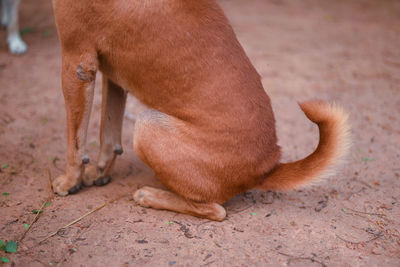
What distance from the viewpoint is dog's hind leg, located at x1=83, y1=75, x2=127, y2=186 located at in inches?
119

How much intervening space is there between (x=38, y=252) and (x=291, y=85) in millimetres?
3589

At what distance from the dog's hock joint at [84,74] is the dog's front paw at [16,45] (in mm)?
3617

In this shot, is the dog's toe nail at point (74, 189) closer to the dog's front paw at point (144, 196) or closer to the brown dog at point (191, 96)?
the dog's front paw at point (144, 196)

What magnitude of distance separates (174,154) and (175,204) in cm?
41

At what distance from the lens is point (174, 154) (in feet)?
8.16

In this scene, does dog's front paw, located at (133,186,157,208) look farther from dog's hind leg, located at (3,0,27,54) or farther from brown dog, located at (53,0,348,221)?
dog's hind leg, located at (3,0,27,54)

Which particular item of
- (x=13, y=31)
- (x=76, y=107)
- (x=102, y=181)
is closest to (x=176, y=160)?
(x=76, y=107)

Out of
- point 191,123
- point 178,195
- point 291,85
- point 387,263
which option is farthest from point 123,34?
point 291,85

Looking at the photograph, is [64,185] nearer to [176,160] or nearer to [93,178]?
[93,178]

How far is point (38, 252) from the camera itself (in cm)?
221

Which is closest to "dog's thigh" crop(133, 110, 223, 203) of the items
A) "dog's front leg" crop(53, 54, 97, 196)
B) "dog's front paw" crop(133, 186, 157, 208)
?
"dog's front paw" crop(133, 186, 157, 208)

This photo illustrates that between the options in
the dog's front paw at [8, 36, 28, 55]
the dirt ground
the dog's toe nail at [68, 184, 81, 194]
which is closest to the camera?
the dirt ground

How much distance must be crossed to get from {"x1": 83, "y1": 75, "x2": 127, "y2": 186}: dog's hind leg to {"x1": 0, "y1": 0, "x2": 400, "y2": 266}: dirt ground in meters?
0.13

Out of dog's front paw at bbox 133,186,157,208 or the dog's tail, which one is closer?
the dog's tail
